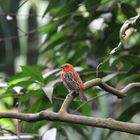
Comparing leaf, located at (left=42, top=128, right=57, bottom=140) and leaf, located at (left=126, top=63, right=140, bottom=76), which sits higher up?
leaf, located at (left=126, top=63, right=140, bottom=76)

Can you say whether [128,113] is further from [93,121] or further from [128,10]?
[93,121]

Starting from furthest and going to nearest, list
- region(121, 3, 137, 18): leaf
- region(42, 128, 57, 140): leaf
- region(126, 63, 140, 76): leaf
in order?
region(121, 3, 137, 18): leaf < region(126, 63, 140, 76): leaf < region(42, 128, 57, 140): leaf

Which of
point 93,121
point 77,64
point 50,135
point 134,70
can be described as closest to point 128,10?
point 134,70

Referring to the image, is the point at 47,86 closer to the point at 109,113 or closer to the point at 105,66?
the point at 105,66

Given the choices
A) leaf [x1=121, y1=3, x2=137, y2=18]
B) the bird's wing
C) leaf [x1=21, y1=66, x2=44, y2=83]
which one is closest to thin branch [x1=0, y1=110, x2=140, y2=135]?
the bird's wing

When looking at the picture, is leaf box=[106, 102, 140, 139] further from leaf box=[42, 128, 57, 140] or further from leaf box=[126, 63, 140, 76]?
leaf box=[42, 128, 57, 140]

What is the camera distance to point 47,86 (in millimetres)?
2266

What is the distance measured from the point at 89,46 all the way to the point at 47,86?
1.01 metres

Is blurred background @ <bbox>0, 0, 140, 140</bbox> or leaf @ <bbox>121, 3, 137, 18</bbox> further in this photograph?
leaf @ <bbox>121, 3, 137, 18</bbox>

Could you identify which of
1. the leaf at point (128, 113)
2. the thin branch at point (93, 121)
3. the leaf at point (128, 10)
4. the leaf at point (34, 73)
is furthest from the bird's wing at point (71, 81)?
the thin branch at point (93, 121)

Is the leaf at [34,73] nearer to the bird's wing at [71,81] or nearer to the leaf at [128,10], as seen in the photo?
the bird's wing at [71,81]

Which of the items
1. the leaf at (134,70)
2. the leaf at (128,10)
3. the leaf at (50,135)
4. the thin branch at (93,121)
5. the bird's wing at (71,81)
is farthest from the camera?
the leaf at (128,10)

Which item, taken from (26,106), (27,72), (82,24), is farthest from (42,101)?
(82,24)

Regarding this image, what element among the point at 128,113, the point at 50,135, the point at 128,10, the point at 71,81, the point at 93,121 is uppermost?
the point at 128,10
